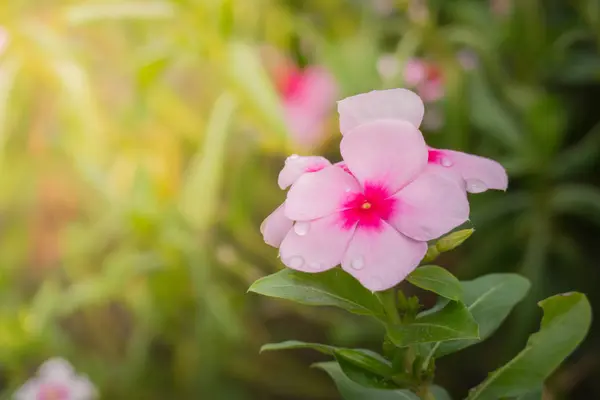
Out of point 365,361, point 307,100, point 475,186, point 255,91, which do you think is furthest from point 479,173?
point 307,100

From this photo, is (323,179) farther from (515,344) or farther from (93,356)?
(93,356)

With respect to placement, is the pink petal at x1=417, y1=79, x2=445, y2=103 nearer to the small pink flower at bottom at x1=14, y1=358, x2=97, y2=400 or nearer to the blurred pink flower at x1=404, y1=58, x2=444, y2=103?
the blurred pink flower at x1=404, y1=58, x2=444, y2=103

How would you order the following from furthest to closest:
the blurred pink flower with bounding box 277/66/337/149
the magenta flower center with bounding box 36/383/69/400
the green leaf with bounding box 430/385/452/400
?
the blurred pink flower with bounding box 277/66/337/149
the magenta flower center with bounding box 36/383/69/400
the green leaf with bounding box 430/385/452/400

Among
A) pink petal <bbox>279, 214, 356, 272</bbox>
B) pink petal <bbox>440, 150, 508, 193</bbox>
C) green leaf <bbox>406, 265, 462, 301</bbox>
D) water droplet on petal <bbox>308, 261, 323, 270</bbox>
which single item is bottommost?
green leaf <bbox>406, 265, 462, 301</bbox>

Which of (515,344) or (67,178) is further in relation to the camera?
(67,178)

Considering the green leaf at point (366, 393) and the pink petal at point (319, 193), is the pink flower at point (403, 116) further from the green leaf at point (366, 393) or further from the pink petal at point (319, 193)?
the green leaf at point (366, 393)

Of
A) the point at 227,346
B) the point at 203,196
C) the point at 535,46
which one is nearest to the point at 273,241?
the point at 203,196

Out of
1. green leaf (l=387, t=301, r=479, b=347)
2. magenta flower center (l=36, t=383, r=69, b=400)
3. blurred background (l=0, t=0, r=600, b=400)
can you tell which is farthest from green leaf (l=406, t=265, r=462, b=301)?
magenta flower center (l=36, t=383, r=69, b=400)
